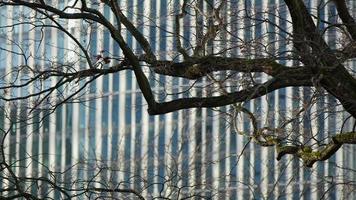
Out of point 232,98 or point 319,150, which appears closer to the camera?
point 232,98

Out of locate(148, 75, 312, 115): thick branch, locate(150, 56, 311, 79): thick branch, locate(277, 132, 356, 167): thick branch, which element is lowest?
locate(277, 132, 356, 167): thick branch

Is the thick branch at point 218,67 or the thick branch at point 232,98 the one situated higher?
the thick branch at point 218,67

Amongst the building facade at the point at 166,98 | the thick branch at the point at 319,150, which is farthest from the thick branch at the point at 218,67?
the thick branch at the point at 319,150

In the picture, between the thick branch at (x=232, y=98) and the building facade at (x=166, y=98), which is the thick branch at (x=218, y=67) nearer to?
the thick branch at (x=232, y=98)

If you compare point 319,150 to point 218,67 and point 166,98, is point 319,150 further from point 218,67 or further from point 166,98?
point 166,98

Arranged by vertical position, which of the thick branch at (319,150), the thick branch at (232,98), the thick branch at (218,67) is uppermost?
the thick branch at (218,67)

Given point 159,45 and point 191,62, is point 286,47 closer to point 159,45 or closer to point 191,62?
point 191,62

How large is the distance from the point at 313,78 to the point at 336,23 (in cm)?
170

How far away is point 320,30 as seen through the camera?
13.2 meters

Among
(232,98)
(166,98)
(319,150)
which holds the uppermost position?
(166,98)

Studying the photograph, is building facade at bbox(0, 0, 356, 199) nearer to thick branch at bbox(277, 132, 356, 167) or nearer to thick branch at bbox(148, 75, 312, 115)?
thick branch at bbox(148, 75, 312, 115)

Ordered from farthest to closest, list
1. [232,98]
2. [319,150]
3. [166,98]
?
[166,98], [319,150], [232,98]

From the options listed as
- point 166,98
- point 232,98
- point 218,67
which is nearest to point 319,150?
point 232,98

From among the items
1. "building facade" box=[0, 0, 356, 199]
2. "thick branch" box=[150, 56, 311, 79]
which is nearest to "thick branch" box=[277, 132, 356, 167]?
"building facade" box=[0, 0, 356, 199]
